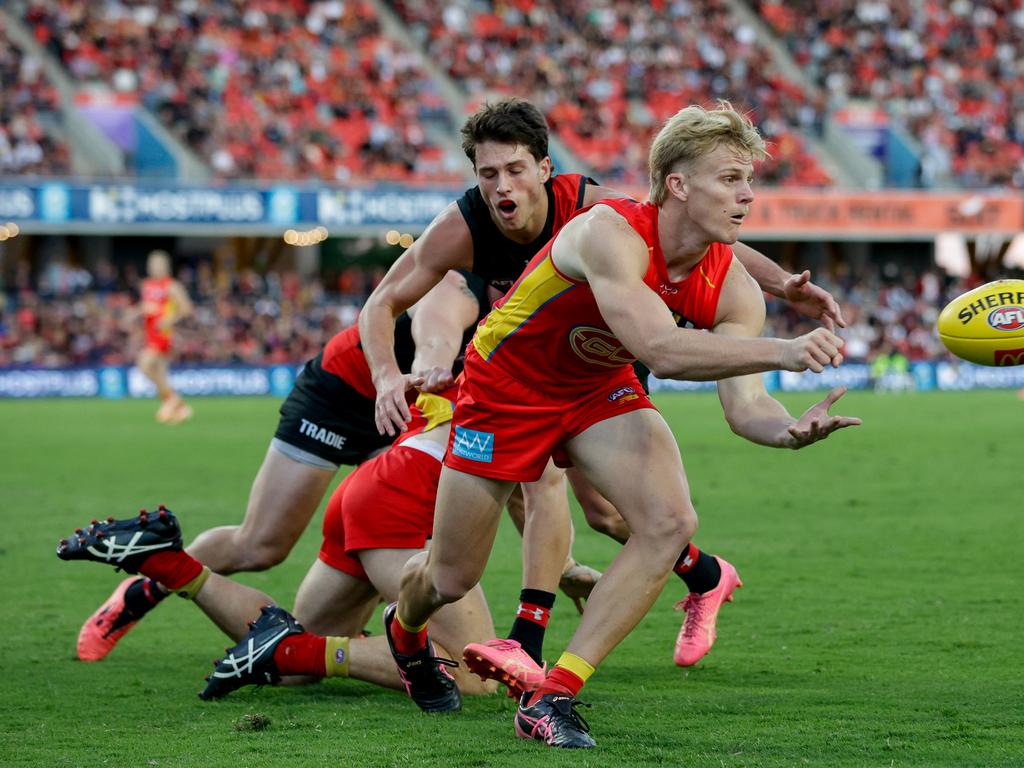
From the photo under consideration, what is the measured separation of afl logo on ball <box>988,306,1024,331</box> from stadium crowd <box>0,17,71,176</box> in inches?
1151

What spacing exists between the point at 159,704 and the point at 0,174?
28.3 meters

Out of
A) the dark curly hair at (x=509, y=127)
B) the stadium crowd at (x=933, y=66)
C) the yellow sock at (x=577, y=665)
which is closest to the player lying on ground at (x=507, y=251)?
the dark curly hair at (x=509, y=127)

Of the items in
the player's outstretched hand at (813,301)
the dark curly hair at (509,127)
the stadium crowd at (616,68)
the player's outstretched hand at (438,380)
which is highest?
the stadium crowd at (616,68)

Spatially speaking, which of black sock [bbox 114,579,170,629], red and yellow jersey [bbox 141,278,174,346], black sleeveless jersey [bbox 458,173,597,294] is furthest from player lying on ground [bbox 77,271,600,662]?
red and yellow jersey [bbox 141,278,174,346]

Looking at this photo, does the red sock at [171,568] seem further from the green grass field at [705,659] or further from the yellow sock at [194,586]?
the green grass field at [705,659]

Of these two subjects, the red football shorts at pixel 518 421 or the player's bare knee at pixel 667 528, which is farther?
the red football shorts at pixel 518 421

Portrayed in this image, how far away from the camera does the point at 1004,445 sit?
18.0m

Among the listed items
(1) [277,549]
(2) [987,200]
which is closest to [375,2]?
(2) [987,200]

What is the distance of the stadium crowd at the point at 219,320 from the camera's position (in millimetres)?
32438

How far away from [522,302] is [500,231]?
1.11 metres

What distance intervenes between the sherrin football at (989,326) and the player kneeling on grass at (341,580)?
2.08 metres

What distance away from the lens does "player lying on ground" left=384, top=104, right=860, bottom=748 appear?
480 cm

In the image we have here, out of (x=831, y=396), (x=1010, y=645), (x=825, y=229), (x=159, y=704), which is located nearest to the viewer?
(x=831, y=396)

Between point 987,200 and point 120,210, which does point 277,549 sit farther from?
point 987,200
